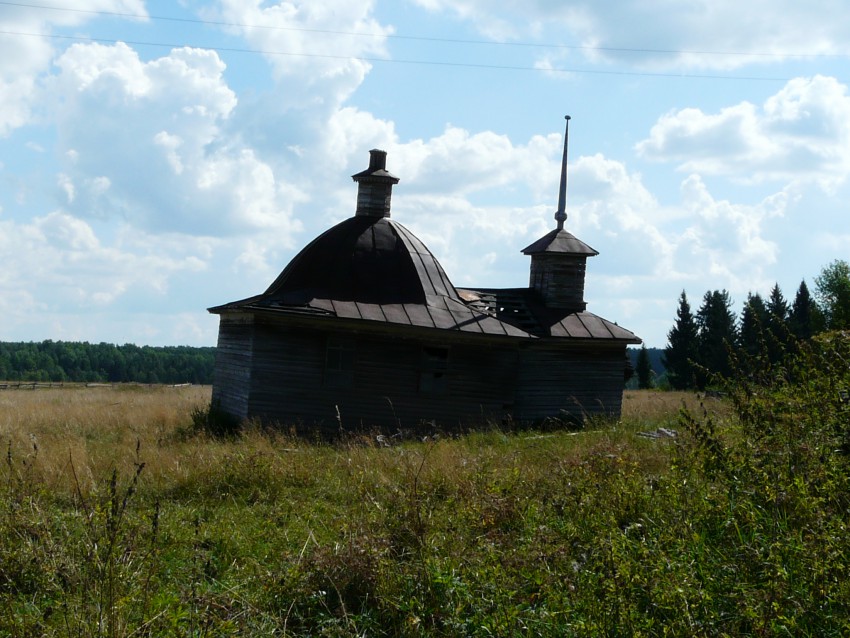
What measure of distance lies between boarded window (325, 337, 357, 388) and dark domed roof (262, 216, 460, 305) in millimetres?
1113

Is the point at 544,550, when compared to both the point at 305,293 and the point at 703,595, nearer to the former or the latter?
the point at 703,595

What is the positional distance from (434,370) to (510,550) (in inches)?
500

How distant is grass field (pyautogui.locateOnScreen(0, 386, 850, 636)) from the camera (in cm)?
464

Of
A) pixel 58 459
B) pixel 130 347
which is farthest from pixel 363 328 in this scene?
pixel 130 347

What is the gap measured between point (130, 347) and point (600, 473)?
4863 inches

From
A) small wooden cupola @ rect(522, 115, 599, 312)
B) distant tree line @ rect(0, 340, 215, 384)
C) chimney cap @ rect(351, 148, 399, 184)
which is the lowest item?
distant tree line @ rect(0, 340, 215, 384)

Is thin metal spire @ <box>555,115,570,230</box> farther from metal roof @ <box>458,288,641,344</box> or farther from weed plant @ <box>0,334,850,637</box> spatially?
weed plant @ <box>0,334,850,637</box>

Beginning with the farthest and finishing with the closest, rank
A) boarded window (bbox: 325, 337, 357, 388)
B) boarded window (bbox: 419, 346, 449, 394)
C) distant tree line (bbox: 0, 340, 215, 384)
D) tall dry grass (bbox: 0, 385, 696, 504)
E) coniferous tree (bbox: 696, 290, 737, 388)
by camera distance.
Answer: distant tree line (bbox: 0, 340, 215, 384)
coniferous tree (bbox: 696, 290, 737, 388)
boarded window (bbox: 419, 346, 449, 394)
boarded window (bbox: 325, 337, 357, 388)
tall dry grass (bbox: 0, 385, 696, 504)

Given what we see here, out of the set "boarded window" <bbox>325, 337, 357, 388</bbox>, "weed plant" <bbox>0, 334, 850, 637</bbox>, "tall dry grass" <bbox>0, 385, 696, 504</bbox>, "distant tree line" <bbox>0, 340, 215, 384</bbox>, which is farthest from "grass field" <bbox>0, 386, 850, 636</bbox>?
"distant tree line" <bbox>0, 340, 215, 384</bbox>

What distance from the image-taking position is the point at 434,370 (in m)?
18.8

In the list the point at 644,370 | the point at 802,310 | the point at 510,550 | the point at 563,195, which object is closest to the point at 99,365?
the point at 644,370

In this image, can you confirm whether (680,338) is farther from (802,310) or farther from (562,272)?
(562,272)

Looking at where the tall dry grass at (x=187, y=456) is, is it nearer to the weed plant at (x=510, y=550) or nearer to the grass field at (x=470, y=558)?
the weed plant at (x=510, y=550)

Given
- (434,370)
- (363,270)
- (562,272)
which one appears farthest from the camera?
(562,272)
